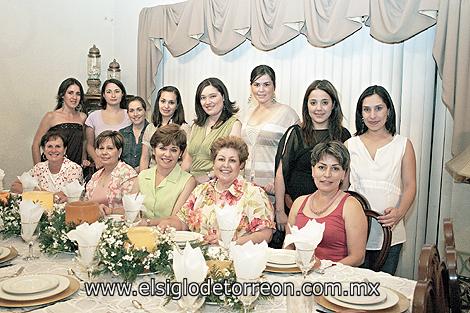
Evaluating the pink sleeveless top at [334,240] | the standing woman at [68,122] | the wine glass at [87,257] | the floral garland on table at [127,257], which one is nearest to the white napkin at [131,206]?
the floral garland on table at [127,257]

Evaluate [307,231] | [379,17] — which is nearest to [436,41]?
[379,17]

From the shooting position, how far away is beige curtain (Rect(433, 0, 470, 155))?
2.96 m

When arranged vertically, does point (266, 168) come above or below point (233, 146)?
below

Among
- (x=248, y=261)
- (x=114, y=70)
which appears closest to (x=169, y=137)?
(x=248, y=261)

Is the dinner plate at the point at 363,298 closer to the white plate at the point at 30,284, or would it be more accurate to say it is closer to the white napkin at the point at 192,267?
the white napkin at the point at 192,267

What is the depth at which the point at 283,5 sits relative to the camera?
3.76 metres

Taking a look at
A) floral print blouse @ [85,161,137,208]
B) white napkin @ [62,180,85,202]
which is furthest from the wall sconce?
white napkin @ [62,180,85,202]

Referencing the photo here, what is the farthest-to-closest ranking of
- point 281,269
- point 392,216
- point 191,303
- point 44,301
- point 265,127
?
1. point 265,127
2. point 392,216
3. point 281,269
4. point 44,301
5. point 191,303

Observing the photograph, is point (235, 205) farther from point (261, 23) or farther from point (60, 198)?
point (261, 23)

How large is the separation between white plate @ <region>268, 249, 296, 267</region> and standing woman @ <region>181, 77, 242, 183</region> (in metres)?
1.25

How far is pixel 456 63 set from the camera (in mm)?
3014

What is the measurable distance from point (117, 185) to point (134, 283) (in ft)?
4.64

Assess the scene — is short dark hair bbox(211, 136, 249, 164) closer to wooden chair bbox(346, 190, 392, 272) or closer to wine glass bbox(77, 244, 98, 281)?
wooden chair bbox(346, 190, 392, 272)

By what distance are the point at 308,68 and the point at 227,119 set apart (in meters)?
0.93
